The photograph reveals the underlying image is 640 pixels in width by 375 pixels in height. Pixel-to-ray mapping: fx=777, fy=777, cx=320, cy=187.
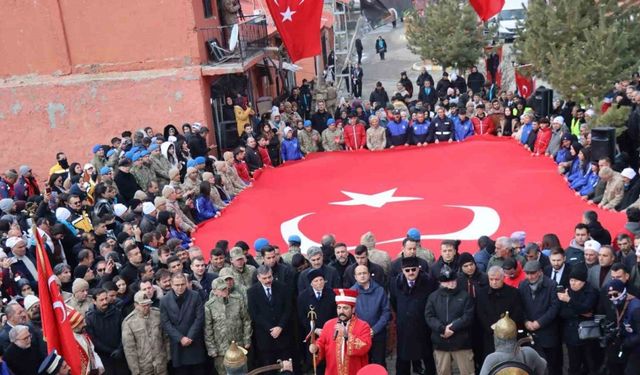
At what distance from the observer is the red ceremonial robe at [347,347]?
6828mm

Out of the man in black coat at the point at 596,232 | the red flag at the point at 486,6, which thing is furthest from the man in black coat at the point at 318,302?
the red flag at the point at 486,6

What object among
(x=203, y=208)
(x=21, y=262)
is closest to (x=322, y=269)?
(x=21, y=262)

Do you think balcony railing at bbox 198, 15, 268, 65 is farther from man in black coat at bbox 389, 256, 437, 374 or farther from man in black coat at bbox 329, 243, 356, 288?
man in black coat at bbox 389, 256, 437, 374

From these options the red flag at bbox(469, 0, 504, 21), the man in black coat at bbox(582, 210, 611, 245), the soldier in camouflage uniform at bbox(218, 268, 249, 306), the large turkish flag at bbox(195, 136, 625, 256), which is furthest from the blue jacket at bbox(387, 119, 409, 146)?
the soldier in camouflage uniform at bbox(218, 268, 249, 306)

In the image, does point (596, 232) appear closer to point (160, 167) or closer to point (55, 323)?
point (55, 323)

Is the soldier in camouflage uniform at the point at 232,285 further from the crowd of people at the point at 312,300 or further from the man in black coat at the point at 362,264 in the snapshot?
the man in black coat at the point at 362,264

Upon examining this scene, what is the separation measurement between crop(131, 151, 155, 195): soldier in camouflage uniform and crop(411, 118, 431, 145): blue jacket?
241 inches

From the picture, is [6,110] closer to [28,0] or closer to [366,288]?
[28,0]

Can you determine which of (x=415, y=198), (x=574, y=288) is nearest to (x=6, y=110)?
(x=415, y=198)

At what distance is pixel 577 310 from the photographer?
25.0 feet

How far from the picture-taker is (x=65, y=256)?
1012cm

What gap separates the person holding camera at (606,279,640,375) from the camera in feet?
23.7

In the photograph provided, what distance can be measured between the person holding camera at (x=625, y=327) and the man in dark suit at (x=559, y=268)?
0.76 metres

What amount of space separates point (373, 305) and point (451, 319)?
0.78m
